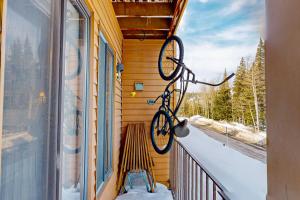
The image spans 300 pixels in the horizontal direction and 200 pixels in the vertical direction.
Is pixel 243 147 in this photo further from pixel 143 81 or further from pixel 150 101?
pixel 143 81

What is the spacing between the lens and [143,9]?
11.6 feet

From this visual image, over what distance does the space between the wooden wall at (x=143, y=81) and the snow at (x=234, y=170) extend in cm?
231

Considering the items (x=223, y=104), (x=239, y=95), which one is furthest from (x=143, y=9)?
(x=239, y=95)

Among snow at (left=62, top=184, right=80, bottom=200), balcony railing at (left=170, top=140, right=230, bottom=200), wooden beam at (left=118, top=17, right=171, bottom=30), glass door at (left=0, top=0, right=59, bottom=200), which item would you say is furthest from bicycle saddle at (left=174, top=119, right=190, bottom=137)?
wooden beam at (left=118, top=17, right=171, bottom=30)

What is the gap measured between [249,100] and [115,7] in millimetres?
2909

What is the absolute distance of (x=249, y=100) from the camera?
1.35m

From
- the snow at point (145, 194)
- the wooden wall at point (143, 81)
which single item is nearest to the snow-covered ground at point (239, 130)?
the snow at point (145, 194)

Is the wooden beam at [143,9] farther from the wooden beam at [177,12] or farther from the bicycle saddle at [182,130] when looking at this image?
the bicycle saddle at [182,130]

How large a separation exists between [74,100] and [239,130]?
122cm

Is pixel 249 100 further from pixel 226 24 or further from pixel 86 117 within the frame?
pixel 86 117

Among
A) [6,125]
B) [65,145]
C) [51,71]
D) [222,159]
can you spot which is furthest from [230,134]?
[6,125]

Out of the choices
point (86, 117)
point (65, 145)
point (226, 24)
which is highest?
point (226, 24)

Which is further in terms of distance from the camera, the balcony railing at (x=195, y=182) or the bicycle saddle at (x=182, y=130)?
the bicycle saddle at (x=182, y=130)

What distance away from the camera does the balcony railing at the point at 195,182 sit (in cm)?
146
